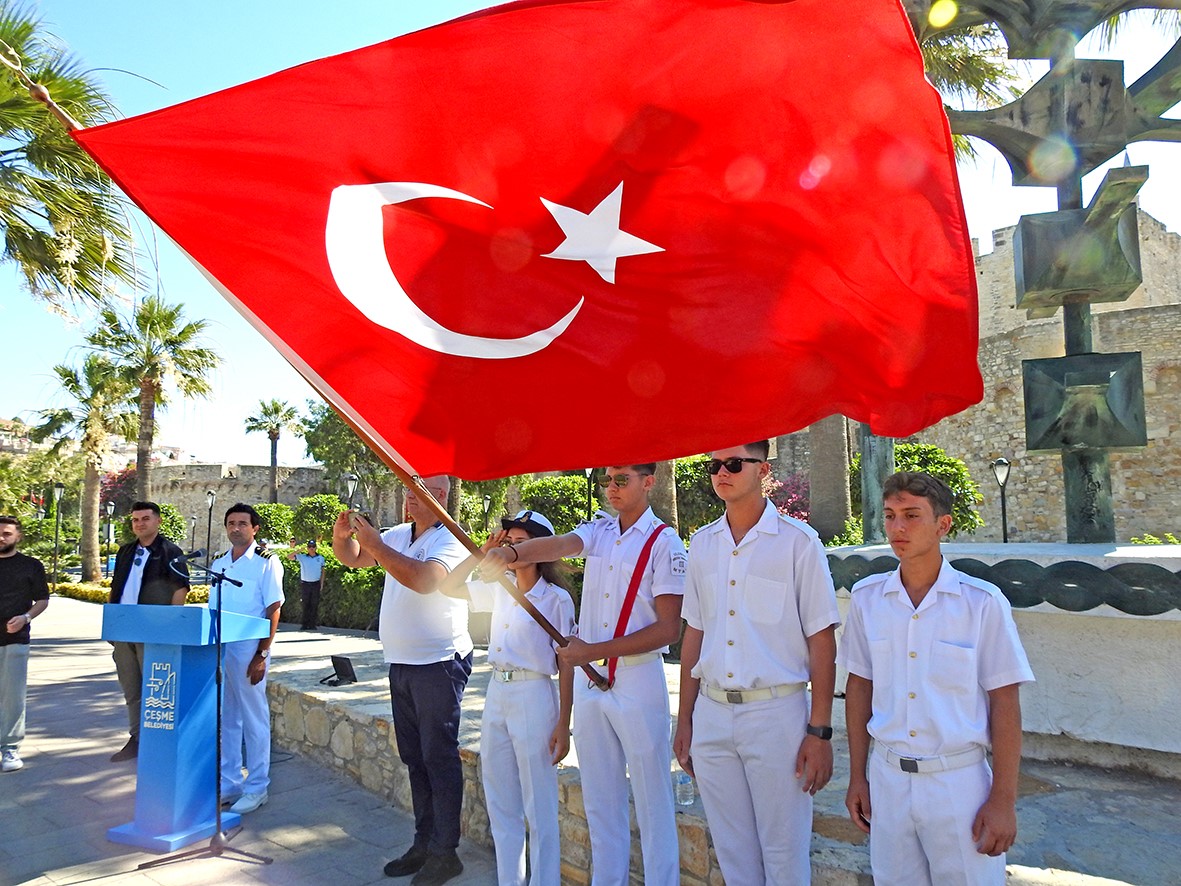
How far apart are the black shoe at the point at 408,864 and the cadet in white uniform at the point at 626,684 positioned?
116cm

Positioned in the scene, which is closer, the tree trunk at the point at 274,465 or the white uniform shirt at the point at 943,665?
the white uniform shirt at the point at 943,665

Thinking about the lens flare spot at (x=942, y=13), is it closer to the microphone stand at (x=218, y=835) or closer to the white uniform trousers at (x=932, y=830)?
the white uniform trousers at (x=932, y=830)

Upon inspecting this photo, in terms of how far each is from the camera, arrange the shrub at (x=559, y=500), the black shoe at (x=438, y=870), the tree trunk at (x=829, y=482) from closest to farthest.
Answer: the black shoe at (x=438, y=870) → the tree trunk at (x=829, y=482) → the shrub at (x=559, y=500)

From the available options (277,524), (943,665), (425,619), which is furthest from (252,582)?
(277,524)

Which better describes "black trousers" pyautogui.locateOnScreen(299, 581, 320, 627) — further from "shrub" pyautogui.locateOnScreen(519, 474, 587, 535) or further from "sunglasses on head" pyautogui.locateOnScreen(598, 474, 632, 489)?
"sunglasses on head" pyautogui.locateOnScreen(598, 474, 632, 489)

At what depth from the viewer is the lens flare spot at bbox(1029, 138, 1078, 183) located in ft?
16.6

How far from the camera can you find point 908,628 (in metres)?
2.51

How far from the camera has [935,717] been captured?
236cm

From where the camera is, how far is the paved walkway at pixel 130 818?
413cm

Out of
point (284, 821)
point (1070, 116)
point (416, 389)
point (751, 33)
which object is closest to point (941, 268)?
point (751, 33)

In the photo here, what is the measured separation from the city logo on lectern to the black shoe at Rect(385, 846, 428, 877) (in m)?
1.46

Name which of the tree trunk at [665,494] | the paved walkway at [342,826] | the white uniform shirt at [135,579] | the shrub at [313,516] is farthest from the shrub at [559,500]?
the shrub at [313,516]

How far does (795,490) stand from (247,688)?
16.7 metres

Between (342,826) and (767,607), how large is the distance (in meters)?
3.30
